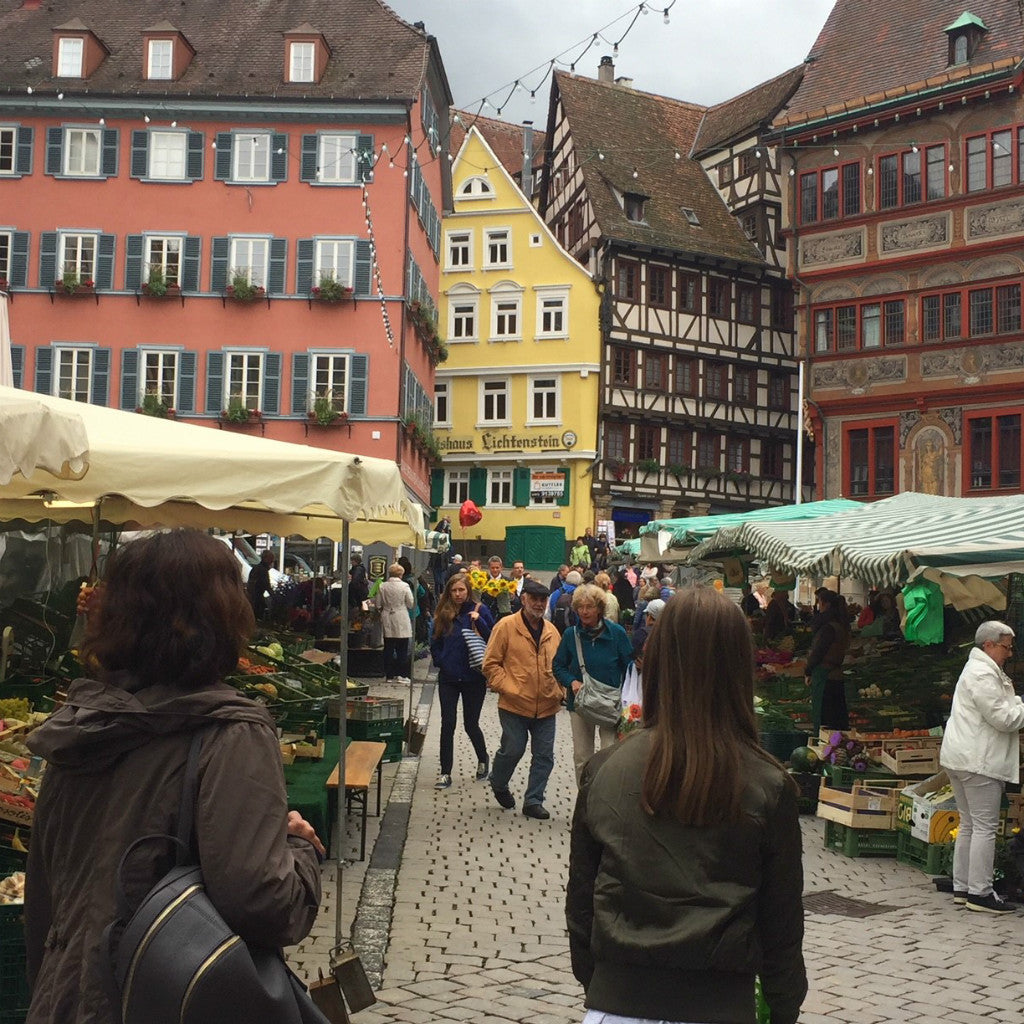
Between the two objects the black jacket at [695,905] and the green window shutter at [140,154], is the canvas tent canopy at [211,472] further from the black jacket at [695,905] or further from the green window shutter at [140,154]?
the green window shutter at [140,154]

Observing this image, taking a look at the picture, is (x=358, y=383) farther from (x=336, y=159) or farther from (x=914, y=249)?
(x=914, y=249)

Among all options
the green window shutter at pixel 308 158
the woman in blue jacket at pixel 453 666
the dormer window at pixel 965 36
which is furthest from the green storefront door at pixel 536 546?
the woman in blue jacket at pixel 453 666

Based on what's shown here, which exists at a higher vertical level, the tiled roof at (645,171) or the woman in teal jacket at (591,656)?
the tiled roof at (645,171)

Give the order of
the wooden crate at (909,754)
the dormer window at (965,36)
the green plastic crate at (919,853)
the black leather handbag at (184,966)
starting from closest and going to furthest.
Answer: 1. the black leather handbag at (184,966)
2. the green plastic crate at (919,853)
3. the wooden crate at (909,754)
4. the dormer window at (965,36)

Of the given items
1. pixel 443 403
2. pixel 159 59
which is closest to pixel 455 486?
pixel 443 403

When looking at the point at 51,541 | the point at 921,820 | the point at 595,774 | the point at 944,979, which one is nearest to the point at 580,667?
the point at 921,820

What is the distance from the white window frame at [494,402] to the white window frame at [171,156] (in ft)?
45.6

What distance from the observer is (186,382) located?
36.6m

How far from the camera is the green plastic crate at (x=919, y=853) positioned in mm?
9672

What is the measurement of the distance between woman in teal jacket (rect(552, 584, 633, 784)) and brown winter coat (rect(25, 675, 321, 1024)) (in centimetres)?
791

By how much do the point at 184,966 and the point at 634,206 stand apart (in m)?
46.8

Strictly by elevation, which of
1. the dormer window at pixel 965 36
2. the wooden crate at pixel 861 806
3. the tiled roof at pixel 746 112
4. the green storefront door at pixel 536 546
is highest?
the tiled roof at pixel 746 112

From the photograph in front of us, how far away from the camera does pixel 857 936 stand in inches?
303

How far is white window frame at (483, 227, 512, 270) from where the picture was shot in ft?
156
